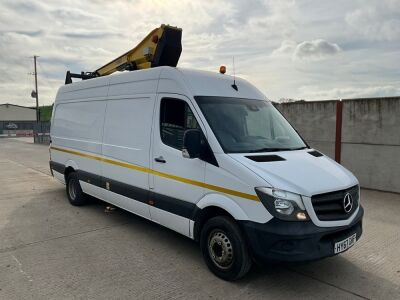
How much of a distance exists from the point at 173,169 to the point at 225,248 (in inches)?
48.3

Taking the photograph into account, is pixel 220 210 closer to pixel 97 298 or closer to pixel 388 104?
pixel 97 298

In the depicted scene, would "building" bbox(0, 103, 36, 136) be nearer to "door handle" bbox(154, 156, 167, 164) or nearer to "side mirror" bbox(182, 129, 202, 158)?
"door handle" bbox(154, 156, 167, 164)

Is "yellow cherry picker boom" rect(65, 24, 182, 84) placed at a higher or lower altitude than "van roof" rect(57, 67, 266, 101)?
higher

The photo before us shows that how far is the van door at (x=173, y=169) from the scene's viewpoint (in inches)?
177

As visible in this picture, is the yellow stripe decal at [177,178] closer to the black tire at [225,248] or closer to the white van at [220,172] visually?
the white van at [220,172]

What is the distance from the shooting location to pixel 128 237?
559cm

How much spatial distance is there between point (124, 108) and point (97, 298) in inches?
120

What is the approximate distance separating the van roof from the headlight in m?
1.71

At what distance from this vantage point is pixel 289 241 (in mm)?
3619

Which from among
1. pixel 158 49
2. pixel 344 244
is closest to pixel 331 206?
pixel 344 244

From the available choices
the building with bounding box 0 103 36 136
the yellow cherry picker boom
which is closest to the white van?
the yellow cherry picker boom

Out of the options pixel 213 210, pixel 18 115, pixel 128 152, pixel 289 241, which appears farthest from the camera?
pixel 18 115

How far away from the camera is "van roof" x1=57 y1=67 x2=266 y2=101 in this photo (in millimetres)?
4785

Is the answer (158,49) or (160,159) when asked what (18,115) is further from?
(160,159)
